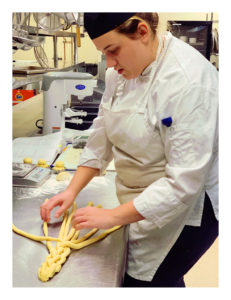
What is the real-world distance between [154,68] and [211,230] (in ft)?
1.84

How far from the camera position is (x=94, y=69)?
5465 mm

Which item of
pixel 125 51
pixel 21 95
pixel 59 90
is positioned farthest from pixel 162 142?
pixel 21 95

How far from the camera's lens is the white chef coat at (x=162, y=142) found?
82cm

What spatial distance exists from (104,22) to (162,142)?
350 mm

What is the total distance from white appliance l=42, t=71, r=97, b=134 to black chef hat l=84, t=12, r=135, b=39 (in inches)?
44.3

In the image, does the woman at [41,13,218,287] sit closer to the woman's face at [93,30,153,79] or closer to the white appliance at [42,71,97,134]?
the woman's face at [93,30,153,79]

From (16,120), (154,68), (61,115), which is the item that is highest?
(154,68)

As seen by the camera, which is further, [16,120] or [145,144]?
[16,120]

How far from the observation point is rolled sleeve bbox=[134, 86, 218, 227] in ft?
2.67

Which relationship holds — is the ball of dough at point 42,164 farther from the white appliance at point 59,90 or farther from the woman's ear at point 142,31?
the woman's ear at point 142,31

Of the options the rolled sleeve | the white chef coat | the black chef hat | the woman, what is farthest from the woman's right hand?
the black chef hat

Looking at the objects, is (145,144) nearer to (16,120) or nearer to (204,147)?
(204,147)

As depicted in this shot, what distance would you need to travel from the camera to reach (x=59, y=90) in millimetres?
1988
